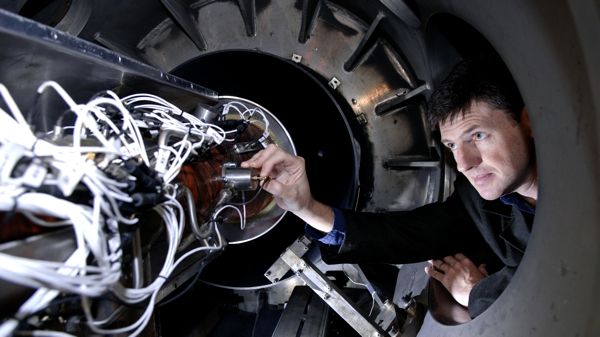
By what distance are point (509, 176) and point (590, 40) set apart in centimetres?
57

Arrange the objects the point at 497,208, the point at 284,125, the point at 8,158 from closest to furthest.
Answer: the point at 8,158 → the point at 497,208 → the point at 284,125

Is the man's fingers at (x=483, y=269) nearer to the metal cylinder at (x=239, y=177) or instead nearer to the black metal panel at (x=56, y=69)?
the metal cylinder at (x=239, y=177)

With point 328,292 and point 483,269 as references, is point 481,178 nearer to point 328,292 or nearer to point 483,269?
point 483,269

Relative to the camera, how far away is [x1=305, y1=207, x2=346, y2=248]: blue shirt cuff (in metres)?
1.10

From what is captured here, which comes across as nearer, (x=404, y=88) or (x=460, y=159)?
(x=460, y=159)

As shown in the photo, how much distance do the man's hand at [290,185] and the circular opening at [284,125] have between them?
155 millimetres

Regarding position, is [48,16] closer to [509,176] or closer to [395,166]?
[395,166]

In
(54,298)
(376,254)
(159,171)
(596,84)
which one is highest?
(596,84)

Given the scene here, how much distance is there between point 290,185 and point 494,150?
1.79ft

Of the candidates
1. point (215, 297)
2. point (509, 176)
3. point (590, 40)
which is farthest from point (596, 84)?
point (215, 297)

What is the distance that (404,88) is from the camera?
117cm

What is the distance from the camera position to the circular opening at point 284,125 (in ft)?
3.78

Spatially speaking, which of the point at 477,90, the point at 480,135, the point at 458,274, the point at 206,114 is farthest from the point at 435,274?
the point at 206,114

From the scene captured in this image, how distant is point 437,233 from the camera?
1167 mm
